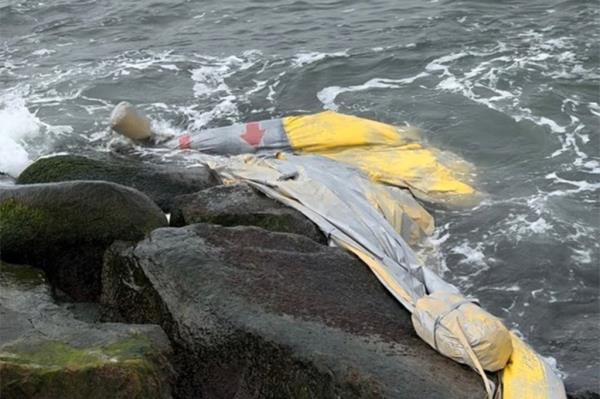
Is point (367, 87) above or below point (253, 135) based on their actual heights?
below

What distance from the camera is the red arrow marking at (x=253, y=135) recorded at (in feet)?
32.9

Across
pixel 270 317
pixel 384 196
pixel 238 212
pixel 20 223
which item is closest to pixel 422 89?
pixel 384 196

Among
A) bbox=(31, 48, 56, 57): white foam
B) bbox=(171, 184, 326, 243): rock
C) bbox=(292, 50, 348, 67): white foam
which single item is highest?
bbox=(171, 184, 326, 243): rock

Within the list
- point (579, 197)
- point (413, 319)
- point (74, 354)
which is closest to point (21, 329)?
point (74, 354)

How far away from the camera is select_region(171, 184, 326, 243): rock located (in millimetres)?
7371

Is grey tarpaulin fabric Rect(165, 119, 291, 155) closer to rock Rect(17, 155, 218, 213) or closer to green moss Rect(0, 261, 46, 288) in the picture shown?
rock Rect(17, 155, 218, 213)

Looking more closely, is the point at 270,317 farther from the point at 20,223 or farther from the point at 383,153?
the point at 383,153

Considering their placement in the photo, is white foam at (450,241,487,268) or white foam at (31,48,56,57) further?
white foam at (31,48,56,57)

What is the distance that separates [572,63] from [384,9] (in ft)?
16.0

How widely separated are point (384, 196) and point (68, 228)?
144 inches

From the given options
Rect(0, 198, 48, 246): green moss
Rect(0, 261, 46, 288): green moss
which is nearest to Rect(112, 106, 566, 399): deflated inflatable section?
Rect(0, 198, 48, 246): green moss

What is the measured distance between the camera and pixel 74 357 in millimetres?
4844

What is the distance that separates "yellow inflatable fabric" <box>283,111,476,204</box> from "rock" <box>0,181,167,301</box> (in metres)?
3.62

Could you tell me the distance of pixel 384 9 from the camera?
16.3 metres
